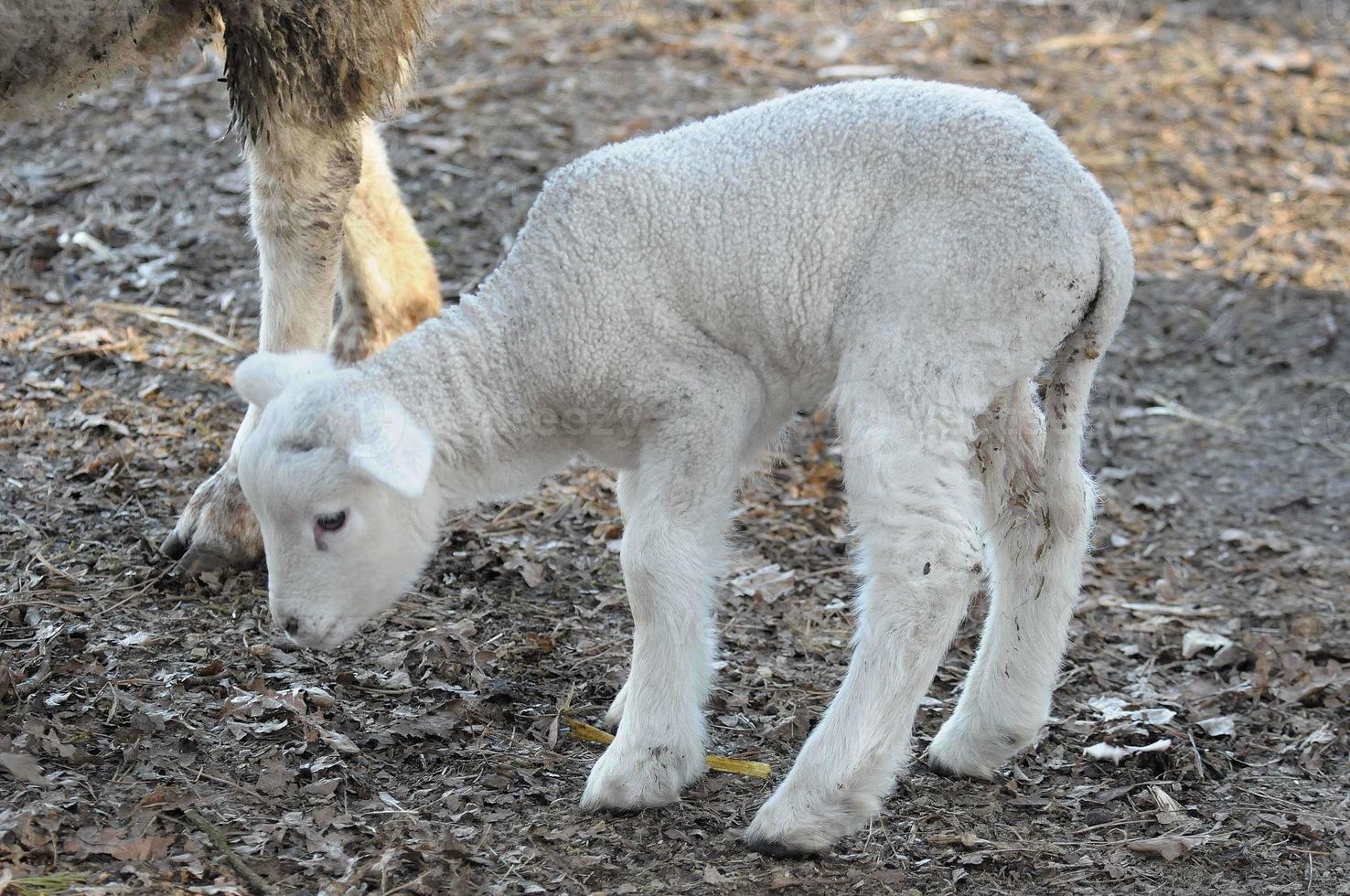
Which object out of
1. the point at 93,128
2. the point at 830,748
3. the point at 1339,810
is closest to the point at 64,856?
the point at 830,748

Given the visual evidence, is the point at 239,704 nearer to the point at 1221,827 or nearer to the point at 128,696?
the point at 128,696

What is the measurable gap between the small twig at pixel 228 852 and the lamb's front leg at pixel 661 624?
32.4 inches

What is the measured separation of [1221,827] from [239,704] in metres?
2.58

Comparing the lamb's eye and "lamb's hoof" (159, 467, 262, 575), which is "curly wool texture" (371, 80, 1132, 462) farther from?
"lamb's hoof" (159, 467, 262, 575)

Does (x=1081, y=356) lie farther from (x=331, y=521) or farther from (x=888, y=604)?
(x=331, y=521)

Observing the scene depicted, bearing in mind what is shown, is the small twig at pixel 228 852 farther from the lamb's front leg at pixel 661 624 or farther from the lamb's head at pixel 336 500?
the lamb's front leg at pixel 661 624

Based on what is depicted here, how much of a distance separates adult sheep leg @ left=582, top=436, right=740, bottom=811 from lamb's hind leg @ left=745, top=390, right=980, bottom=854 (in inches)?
13.3

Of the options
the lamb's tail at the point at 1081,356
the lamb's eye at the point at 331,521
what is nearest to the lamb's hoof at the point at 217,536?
the lamb's eye at the point at 331,521

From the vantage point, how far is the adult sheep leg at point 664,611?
3645mm

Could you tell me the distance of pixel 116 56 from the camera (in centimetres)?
436

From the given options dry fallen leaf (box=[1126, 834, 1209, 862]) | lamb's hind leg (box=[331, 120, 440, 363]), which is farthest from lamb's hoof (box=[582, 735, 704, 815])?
lamb's hind leg (box=[331, 120, 440, 363])

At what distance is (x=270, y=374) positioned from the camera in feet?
12.6

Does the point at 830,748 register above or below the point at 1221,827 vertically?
above

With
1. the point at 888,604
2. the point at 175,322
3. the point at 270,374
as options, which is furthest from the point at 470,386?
the point at 175,322
